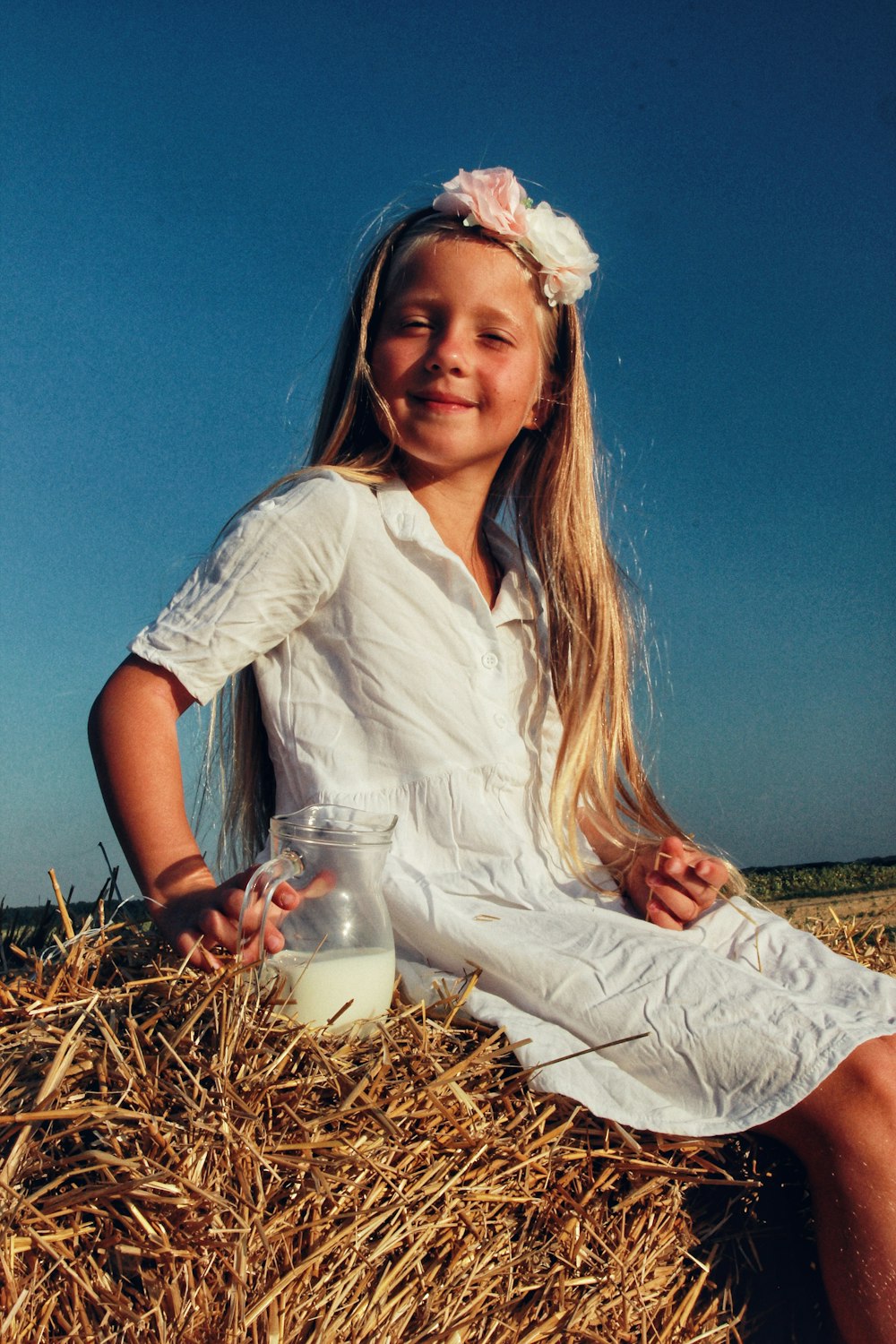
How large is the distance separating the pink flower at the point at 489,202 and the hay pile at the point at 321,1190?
1.50 m

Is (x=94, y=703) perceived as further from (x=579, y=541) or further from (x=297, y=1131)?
(x=579, y=541)

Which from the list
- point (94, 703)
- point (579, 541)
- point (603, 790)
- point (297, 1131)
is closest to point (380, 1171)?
point (297, 1131)

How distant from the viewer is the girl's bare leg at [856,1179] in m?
1.24

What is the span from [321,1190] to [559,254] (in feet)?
5.91

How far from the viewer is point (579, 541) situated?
7.59 ft

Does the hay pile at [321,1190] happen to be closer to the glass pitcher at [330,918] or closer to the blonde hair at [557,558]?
the glass pitcher at [330,918]

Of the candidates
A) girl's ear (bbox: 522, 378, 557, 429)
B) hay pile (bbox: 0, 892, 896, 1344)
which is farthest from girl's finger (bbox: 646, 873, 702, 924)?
girl's ear (bbox: 522, 378, 557, 429)

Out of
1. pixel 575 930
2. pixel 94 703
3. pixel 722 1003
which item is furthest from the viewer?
pixel 94 703

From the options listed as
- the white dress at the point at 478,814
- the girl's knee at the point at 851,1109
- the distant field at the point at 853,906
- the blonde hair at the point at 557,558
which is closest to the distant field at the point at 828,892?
the distant field at the point at 853,906

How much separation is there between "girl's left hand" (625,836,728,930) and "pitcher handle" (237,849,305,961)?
28.0 inches

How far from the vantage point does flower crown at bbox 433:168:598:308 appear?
214cm

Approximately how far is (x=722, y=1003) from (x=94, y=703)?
1.01 meters

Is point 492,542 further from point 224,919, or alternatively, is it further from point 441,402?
point 224,919

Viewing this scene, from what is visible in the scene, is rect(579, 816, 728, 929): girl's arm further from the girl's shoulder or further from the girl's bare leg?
the girl's shoulder
